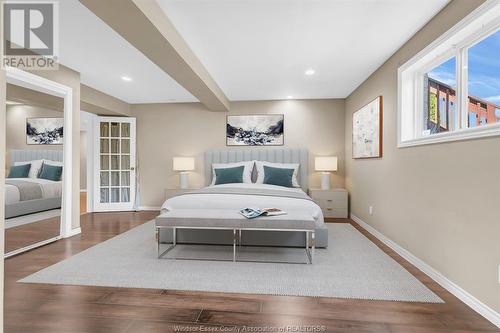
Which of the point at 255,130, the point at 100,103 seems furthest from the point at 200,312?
the point at 100,103

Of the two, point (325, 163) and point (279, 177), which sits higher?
point (325, 163)

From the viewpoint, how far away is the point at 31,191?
10.8 feet

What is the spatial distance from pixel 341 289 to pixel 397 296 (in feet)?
1.35

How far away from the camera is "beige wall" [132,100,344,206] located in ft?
17.7

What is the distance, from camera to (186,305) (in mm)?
1939

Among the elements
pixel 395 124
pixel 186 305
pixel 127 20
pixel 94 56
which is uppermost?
pixel 94 56

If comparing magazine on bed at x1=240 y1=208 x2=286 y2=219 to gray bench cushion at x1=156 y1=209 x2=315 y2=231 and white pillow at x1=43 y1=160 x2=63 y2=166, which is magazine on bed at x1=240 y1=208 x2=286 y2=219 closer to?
gray bench cushion at x1=156 y1=209 x2=315 y2=231

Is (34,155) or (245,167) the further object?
(245,167)

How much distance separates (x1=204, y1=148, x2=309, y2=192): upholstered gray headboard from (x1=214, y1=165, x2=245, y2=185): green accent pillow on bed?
0.56 m

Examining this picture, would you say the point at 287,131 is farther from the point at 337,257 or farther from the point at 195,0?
the point at 195,0

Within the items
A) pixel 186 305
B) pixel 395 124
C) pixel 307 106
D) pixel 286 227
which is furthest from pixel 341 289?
pixel 307 106

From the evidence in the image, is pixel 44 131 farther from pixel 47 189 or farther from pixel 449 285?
pixel 449 285

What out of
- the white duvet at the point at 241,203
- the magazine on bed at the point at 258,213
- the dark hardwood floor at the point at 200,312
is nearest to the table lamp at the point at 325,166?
the white duvet at the point at 241,203

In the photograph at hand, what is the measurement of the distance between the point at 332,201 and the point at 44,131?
456 cm
